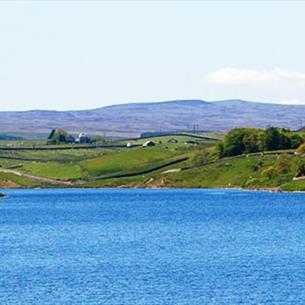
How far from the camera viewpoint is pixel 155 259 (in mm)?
97125

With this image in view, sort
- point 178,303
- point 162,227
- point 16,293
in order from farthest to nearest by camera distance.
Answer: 1. point 162,227
2. point 16,293
3. point 178,303

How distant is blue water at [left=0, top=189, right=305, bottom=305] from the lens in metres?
76.8

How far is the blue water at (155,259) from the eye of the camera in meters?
76.8

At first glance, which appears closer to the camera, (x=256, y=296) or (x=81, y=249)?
(x=256, y=296)

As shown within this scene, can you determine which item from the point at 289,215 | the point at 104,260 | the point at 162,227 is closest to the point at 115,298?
the point at 104,260

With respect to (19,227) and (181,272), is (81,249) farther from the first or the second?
(19,227)

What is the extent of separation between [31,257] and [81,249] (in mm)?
8593

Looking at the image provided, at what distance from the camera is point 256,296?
248 feet

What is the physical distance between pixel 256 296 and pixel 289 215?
83.0 m

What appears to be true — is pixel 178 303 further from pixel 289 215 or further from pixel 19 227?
pixel 289 215

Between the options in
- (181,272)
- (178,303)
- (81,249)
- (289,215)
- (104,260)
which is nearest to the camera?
(178,303)

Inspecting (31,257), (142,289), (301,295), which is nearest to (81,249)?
(31,257)

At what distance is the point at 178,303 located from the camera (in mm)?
73312

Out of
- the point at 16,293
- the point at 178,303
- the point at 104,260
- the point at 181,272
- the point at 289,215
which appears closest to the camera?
the point at 178,303
